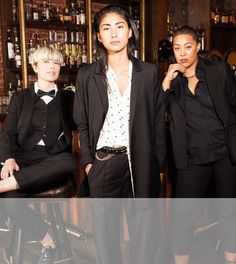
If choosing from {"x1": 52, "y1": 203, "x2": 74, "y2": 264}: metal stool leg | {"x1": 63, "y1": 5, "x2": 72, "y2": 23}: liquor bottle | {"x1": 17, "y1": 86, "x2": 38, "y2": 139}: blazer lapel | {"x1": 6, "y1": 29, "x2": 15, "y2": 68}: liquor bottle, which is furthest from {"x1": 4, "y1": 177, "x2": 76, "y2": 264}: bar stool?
{"x1": 63, "y1": 5, "x2": 72, "y2": 23}: liquor bottle

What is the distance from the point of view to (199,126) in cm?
226

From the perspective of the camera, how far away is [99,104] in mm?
1927

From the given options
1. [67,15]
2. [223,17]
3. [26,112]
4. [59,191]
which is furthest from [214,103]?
[223,17]

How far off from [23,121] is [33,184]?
1.64 feet

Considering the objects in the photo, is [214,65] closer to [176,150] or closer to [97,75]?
[176,150]

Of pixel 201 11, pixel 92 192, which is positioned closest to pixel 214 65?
pixel 92 192

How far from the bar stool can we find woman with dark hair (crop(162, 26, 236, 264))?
64 centimetres

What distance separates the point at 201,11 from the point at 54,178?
4.58 m

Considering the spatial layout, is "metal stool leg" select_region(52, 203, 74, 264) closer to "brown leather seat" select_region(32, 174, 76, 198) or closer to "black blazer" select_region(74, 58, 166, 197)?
"brown leather seat" select_region(32, 174, 76, 198)

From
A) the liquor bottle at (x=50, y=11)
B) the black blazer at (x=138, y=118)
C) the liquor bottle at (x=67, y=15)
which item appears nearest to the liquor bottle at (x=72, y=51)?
the liquor bottle at (x=67, y=15)

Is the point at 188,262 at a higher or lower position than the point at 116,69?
lower

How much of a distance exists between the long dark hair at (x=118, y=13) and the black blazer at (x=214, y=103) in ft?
1.42

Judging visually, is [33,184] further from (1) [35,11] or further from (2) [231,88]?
(1) [35,11]

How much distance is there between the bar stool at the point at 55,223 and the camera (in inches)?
78.8
